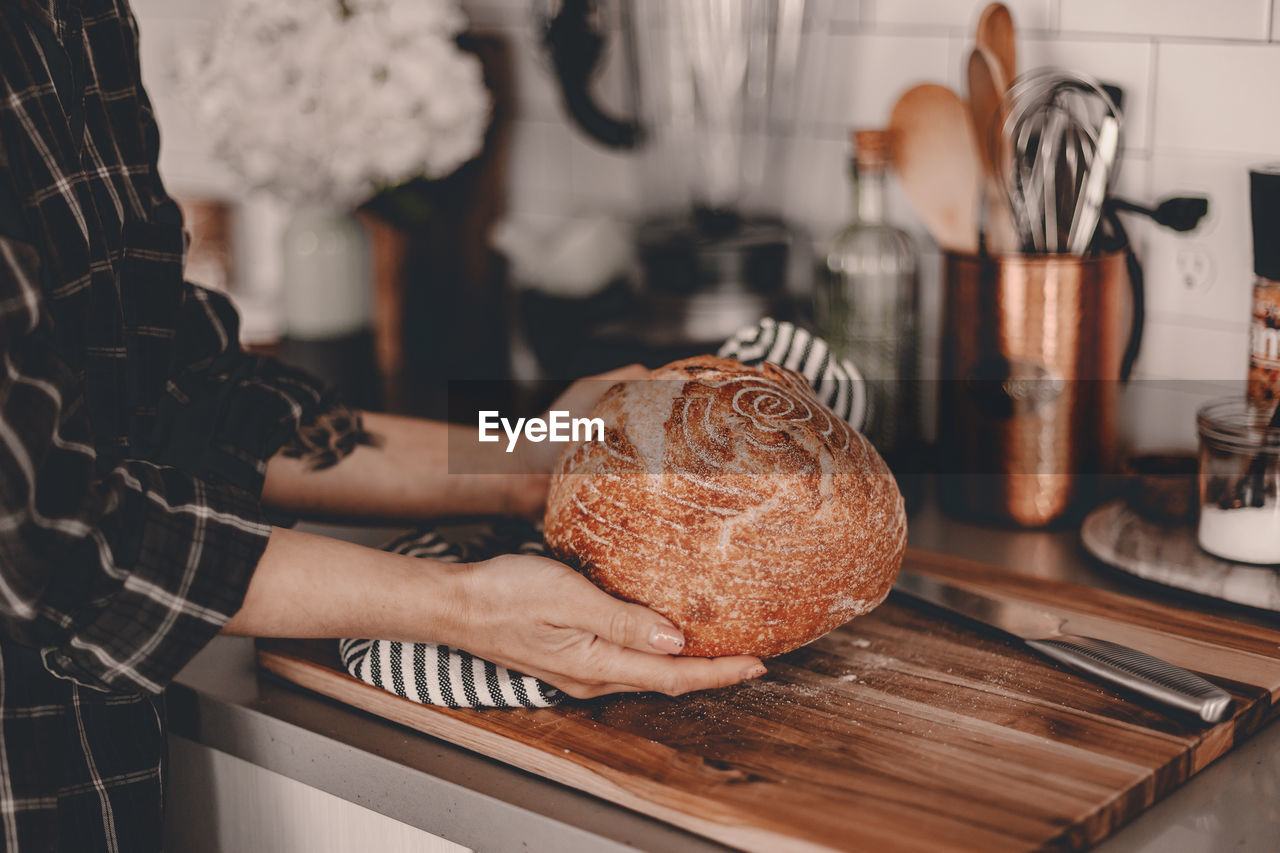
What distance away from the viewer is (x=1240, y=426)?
2.68 feet

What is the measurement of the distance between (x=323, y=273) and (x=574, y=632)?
86cm

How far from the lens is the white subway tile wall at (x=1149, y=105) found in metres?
0.92

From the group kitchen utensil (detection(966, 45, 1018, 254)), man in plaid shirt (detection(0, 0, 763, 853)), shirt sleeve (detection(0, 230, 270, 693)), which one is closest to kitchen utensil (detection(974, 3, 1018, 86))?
kitchen utensil (detection(966, 45, 1018, 254))

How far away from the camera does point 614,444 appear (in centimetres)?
71

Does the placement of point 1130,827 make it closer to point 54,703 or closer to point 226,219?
point 54,703

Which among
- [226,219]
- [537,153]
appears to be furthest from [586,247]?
[226,219]

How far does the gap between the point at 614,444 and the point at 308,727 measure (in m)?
0.24

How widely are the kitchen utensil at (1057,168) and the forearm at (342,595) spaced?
53 centimetres

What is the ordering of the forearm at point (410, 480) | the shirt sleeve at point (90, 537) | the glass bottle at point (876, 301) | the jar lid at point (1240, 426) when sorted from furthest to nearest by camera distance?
the glass bottle at point (876, 301), the forearm at point (410, 480), the jar lid at point (1240, 426), the shirt sleeve at point (90, 537)

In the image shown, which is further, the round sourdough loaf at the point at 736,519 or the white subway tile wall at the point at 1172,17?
the white subway tile wall at the point at 1172,17

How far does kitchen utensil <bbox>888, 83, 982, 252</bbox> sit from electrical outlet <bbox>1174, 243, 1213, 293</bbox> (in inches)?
6.6

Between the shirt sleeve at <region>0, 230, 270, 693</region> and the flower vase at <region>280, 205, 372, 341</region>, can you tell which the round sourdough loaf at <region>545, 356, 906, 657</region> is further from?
the flower vase at <region>280, 205, 372, 341</region>

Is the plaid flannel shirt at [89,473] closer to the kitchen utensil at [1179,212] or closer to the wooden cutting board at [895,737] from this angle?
the wooden cutting board at [895,737]

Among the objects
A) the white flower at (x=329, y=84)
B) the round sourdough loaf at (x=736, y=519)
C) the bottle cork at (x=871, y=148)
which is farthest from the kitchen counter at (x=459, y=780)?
the white flower at (x=329, y=84)
